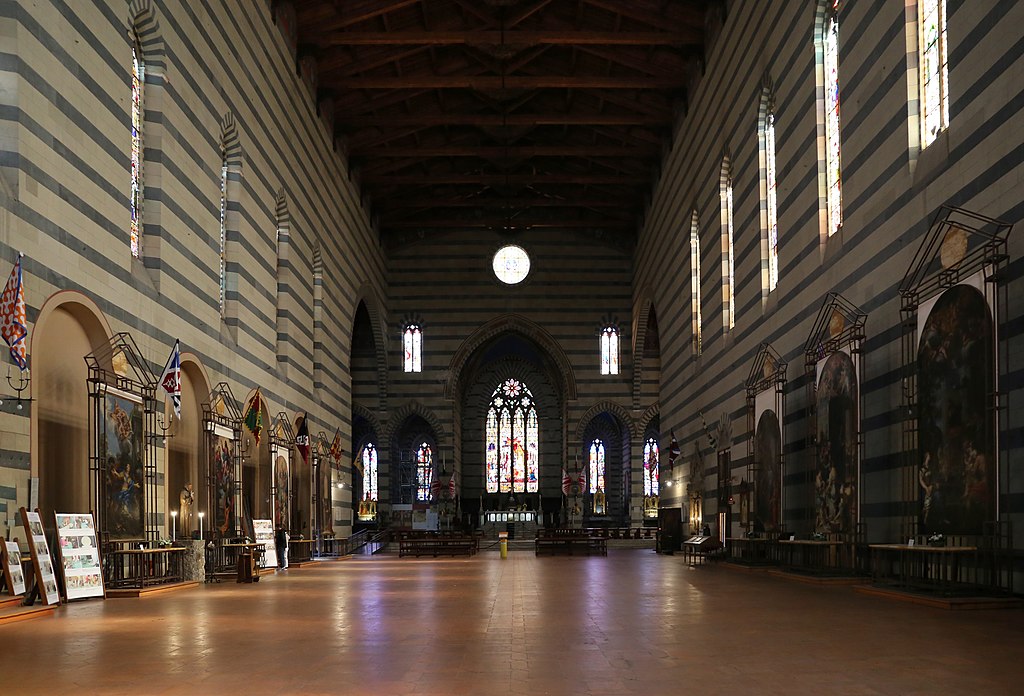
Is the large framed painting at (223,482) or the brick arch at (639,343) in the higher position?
the brick arch at (639,343)

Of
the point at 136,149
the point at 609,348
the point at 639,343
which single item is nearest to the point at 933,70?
the point at 136,149

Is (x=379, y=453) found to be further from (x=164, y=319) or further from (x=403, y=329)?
(x=164, y=319)

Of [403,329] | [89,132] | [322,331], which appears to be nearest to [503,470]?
[403,329]

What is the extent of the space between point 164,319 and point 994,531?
1218 cm

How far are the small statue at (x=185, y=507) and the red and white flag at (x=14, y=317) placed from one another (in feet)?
22.0

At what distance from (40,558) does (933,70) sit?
1172cm

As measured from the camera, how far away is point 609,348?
4344cm

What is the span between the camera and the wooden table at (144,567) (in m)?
14.5

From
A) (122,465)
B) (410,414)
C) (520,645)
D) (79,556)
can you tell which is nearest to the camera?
(520,645)

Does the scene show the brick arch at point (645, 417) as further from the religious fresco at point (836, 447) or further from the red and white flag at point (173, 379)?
the red and white flag at point (173, 379)

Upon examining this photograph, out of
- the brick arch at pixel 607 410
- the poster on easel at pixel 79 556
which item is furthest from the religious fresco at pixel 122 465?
the brick arch at pixel 607 410

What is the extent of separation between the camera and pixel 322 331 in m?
30.6

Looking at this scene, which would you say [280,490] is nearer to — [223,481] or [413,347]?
[223,481]

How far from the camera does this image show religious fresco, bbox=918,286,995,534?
10.9m
